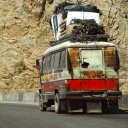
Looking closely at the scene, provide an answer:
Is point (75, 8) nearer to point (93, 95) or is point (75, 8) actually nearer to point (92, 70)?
point (92, 70)

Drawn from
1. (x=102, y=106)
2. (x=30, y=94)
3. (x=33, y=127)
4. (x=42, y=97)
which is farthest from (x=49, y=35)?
(x=33, y=127)

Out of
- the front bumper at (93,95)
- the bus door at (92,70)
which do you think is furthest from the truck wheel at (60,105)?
the bus door at (92,70)

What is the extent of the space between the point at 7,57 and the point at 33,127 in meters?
37.4

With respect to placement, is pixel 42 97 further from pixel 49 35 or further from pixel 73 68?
pixel 49 35

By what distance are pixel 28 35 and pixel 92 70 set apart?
3117cm

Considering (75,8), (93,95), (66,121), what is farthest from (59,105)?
(75,8)

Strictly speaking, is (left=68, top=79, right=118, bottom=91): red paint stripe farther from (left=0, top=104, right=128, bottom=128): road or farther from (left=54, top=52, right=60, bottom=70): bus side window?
(left=0, top=104, right=128, bottom=128): road

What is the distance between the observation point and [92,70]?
2244cm

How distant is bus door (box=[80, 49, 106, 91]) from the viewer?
22.3m

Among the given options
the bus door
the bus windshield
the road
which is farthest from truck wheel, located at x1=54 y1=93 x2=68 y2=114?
the road

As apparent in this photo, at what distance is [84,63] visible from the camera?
22.5 metres

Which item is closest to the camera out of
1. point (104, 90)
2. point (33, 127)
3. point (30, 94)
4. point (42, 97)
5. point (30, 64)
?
point (33, 127)

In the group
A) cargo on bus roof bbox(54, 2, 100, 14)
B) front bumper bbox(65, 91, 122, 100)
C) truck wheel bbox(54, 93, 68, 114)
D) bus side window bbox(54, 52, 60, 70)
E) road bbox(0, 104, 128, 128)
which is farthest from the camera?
cargo on bus roof bbox(54, 2, 100, 14)

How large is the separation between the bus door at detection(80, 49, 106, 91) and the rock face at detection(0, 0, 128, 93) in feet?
88.4
